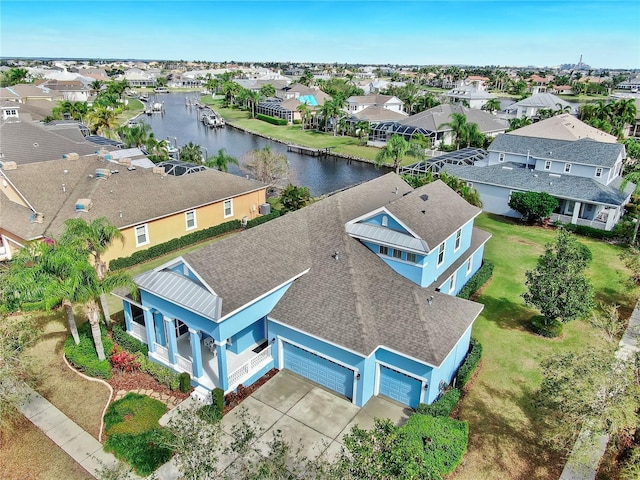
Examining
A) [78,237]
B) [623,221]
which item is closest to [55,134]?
[78,237]

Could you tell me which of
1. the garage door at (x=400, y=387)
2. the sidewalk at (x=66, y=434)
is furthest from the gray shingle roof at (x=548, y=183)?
the sidewalk at (x=66, y=434)

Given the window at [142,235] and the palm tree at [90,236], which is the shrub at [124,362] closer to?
the palm tree at [90,236]

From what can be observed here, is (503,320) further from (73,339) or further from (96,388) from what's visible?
(73,339)

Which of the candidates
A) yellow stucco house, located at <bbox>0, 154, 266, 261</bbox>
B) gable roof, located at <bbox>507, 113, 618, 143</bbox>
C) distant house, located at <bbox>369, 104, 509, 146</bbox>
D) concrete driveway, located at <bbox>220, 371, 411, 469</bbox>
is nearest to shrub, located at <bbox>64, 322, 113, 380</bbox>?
concrete driveway, located at <bbox>220, 371, 411, 469</bbox>

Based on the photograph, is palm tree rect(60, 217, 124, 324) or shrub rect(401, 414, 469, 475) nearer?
shrub rect(401, 414, 469, 475)

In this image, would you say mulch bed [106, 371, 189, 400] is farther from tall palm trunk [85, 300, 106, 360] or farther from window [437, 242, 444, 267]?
window [437, 242, 444, 267]

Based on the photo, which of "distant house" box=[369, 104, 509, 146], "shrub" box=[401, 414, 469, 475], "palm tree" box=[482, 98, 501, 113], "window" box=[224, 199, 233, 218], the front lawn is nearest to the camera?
"shrub" box=[401, 414, 469, 475]

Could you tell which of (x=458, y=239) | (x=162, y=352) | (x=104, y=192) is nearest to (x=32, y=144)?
(x=104, y=192)
